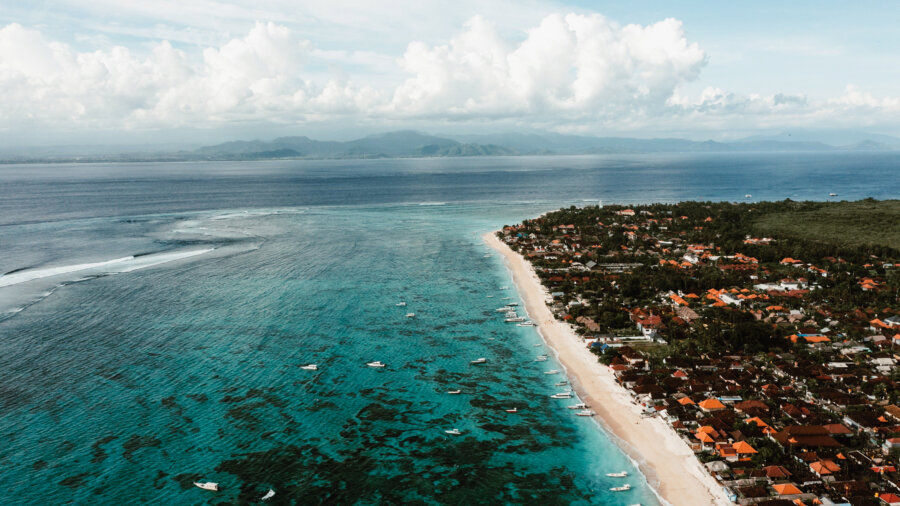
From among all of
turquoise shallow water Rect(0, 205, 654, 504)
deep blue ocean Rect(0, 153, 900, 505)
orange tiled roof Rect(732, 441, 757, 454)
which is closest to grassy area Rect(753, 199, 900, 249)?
deep blue ocean Rect(0, 153, 900, 505)

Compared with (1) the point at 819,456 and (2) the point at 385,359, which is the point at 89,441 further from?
(1) the point at 819,456

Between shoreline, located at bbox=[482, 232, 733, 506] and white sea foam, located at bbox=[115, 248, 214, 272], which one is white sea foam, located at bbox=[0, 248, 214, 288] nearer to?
white sea foam, located at bbox=[115, 248, 214, 272]

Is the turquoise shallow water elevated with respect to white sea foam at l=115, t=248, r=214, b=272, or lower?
lower

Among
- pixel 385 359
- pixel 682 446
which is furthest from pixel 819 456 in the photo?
pixel 385 359

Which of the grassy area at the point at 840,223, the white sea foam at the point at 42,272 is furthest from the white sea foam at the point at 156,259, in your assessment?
the grassy area at the point at 840,223

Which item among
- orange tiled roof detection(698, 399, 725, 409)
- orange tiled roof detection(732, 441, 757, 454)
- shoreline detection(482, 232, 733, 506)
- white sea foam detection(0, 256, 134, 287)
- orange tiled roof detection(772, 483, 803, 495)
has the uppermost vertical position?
white sea foam detection(0, 256, 134, 287)

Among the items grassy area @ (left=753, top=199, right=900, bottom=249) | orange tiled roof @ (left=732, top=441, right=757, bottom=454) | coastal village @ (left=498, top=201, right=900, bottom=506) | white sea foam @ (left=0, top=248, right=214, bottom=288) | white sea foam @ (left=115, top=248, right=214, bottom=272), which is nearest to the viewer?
coastal village @ (left=498, top=201, right=900, bottom=506)
